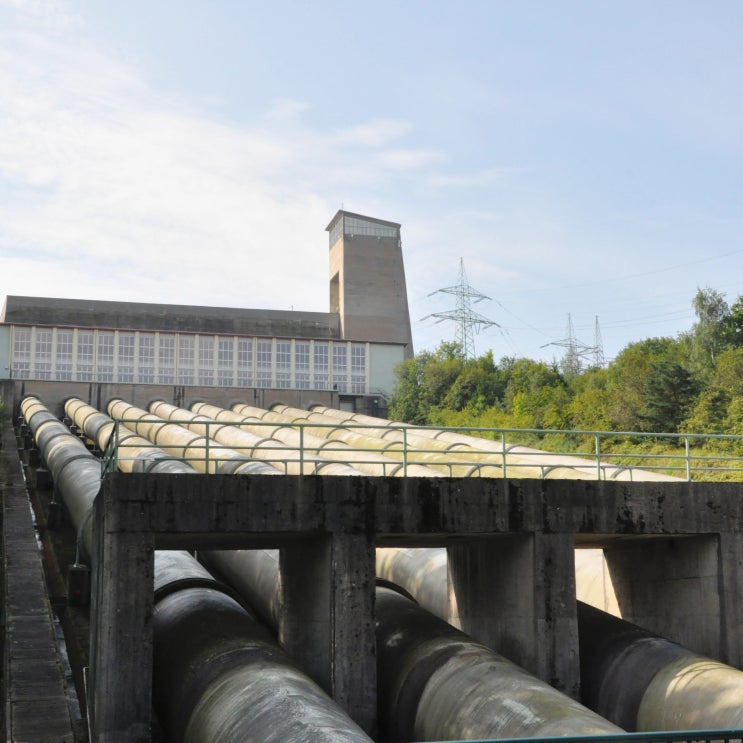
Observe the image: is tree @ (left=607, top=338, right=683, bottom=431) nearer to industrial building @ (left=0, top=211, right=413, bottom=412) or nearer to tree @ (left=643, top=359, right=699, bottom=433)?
tree @ (left=643, top=359, right=699, bottom=433)

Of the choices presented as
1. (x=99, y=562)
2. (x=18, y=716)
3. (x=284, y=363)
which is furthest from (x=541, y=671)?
(x=284, y=363)

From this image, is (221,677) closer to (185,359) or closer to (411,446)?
(411,446)

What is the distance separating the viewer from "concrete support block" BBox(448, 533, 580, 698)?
48.2 feet

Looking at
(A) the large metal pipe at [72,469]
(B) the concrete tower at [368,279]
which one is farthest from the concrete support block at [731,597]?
(B) the concrete tower at [368,279]

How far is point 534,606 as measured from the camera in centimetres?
1475

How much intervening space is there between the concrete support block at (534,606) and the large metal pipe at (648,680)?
714mm

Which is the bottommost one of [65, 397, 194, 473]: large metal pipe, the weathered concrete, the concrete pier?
the concrete pier

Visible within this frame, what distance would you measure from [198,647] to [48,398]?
37.1m

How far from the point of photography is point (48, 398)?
48.2 meters

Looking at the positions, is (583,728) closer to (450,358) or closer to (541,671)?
(541,671)

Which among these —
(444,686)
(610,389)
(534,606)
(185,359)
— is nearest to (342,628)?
(444,686)

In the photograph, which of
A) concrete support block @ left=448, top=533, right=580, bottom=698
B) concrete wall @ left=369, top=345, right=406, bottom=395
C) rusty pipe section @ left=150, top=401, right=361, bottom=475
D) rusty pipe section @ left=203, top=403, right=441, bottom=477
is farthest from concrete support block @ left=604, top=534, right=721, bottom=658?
concrete wall @ left=369, top=345, right=406, bottom=395

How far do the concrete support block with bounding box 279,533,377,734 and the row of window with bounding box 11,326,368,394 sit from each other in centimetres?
4129

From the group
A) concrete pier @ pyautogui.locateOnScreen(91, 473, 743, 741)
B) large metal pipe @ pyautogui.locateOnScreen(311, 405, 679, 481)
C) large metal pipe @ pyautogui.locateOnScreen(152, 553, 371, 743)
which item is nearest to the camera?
large metal pipe @ pyautogui.locateOnScreen(152, 553, 371, 743)
